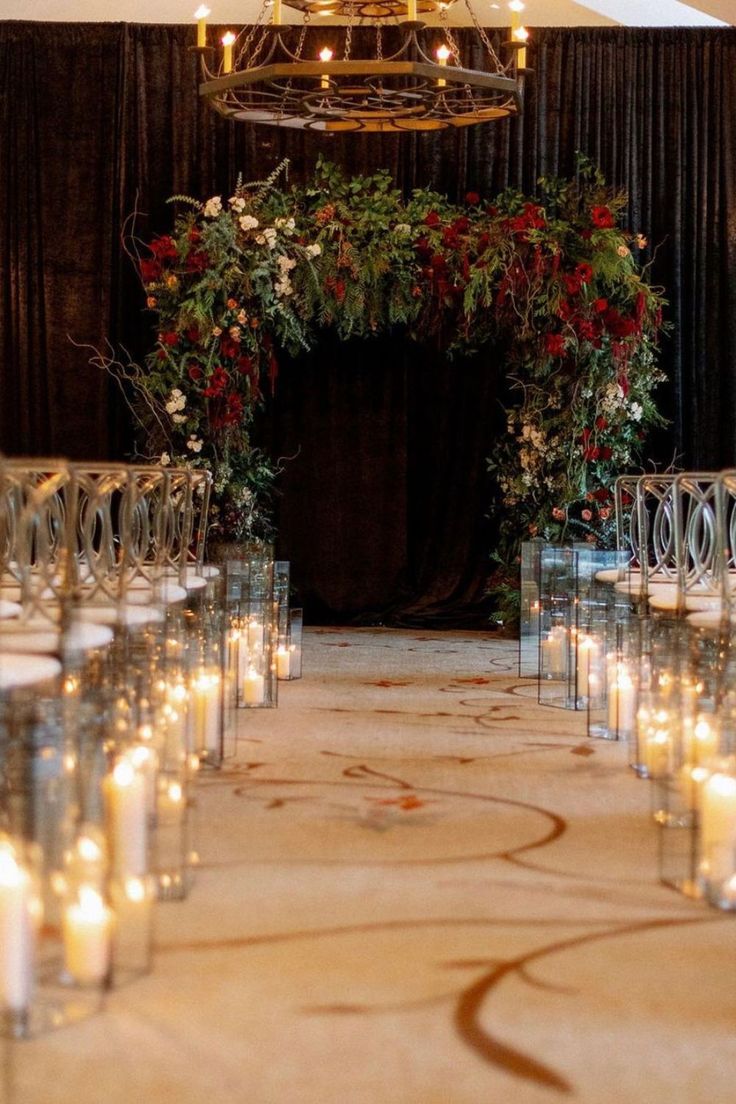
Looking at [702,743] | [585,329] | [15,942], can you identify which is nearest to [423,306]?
[585,329]

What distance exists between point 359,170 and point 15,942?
804cm

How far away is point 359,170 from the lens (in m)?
10.0

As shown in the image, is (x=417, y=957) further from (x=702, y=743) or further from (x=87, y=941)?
(x=702, y=743)

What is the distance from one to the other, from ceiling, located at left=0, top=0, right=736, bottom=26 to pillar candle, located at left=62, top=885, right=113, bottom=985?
838 cm

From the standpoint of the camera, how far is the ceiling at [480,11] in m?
10.2

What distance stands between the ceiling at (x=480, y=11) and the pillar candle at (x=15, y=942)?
8.53 meters

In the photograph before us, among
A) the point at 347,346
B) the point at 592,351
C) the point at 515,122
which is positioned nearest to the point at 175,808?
the point at 592,351

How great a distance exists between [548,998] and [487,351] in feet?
24.5

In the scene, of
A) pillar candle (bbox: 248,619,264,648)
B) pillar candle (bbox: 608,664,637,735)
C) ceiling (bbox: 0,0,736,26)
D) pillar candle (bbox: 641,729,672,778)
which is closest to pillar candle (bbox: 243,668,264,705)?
pillar candle (bbox: 248,619,264,648)

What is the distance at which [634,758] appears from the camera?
5344 millimetres

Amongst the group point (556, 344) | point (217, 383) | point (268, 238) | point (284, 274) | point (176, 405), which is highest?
point (268, 238)

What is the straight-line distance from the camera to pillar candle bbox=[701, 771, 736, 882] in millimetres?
3561

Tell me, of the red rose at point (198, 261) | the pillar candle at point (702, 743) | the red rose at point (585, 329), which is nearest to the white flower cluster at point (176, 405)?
the red rose at point (198, 261)

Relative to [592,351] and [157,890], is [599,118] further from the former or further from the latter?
[157,890]
